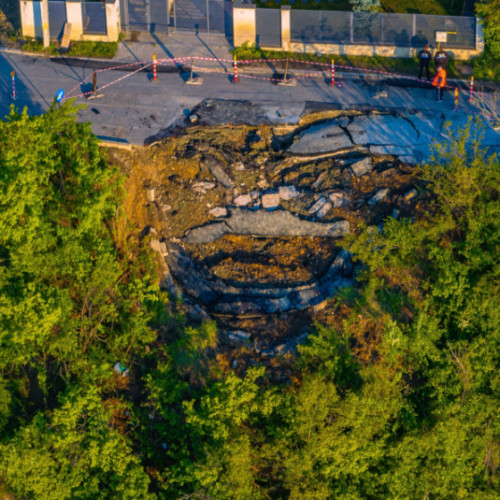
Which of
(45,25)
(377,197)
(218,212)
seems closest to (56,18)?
(45,25)

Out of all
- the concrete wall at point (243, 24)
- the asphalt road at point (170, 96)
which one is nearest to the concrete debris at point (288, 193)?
the asphalt road at point (170, 96)

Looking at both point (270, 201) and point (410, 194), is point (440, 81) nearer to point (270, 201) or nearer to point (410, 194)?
point (410, 194)

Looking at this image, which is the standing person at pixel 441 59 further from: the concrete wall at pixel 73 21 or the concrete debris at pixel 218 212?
the concrete wall at pixel 73 21

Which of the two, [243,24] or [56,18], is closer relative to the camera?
[243,24]

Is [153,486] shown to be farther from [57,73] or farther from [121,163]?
[57,73]

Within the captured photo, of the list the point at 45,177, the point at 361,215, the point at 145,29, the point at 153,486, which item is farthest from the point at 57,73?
the point at 153,486

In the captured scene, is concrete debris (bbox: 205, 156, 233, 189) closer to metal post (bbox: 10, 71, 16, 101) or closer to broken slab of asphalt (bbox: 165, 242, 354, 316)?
broken slab of asphalt (bbox: 165, 242, 354, 316)
